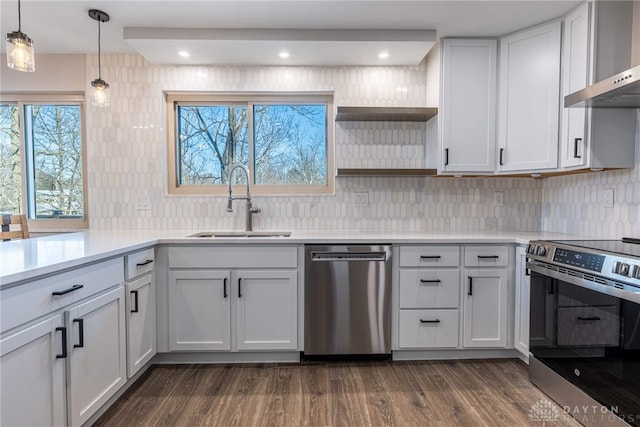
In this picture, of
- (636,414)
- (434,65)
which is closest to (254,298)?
(636,414)

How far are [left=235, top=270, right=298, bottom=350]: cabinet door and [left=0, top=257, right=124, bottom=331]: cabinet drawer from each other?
2.68 ft

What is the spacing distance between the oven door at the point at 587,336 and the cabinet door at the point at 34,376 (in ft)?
7.73

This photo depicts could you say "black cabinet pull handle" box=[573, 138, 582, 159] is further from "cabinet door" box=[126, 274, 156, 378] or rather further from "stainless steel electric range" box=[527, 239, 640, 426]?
"cabinet door" box=[126, 274, 156, 378]

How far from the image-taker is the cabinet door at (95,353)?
1.50m

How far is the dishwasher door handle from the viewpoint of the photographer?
7.69 feet

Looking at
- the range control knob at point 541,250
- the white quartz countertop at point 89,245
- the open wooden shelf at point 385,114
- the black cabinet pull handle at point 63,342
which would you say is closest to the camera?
the white quartz countertop at point 89,245

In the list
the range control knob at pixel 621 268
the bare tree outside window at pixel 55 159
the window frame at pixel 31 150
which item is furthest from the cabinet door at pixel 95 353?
the range control knob at pixel 621 268

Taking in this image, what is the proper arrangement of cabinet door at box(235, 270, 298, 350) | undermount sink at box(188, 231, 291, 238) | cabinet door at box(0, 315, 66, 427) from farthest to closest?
undermount sink at box(188, 231, 291, 238), cabinet door at box(235, 270, 298, 350), cabinet door at box(0, 315, 66, 427)

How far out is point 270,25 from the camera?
2.38 meters

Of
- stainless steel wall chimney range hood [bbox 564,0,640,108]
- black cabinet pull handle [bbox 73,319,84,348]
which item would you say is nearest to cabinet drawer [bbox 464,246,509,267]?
stainless steel wall chimney range hood [bbox 564,0,640,108]

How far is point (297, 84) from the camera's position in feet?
9.48

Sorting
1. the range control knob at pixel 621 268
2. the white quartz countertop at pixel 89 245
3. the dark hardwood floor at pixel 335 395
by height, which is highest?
the white quartz countertop at pixel 89 245

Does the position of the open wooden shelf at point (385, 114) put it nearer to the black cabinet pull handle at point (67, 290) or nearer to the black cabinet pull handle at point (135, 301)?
the black cabinet pull handle at point (135, 301)

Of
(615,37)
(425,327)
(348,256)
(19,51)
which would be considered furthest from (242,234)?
(615,37)
